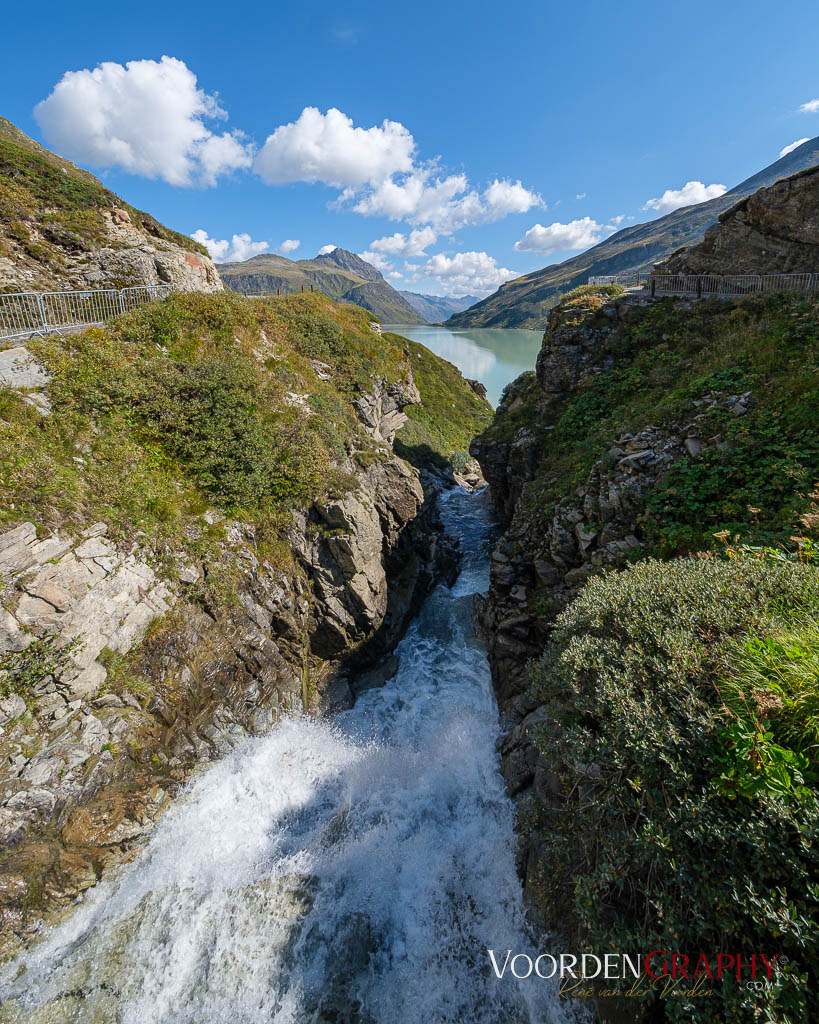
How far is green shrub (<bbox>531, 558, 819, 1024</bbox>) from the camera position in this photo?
2.78m

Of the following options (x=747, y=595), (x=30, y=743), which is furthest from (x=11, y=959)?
(x=747, y=595)

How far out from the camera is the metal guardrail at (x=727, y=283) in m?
14.6

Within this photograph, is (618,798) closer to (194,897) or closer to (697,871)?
(697,871)

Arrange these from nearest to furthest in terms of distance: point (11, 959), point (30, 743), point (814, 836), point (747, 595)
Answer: point (814, 836)
point (747, 595)
point (11, 959)
point (30, 743)

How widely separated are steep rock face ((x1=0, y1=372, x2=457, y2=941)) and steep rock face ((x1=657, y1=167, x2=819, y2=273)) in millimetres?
19769

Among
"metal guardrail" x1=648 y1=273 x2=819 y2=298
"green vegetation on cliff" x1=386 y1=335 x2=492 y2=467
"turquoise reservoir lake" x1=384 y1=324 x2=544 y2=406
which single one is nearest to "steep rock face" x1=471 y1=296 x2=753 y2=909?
"metal guardrail" x1=648 y1=273 x2=819 y2=298

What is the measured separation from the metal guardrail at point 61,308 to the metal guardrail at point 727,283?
72.8 ft

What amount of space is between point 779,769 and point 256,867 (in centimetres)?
913

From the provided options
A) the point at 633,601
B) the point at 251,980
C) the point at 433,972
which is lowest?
the point at 433,972

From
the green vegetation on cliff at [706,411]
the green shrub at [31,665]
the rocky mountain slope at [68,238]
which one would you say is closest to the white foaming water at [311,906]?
the green shrub at [31,665]

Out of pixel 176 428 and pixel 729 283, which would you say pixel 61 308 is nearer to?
pixel 176 428

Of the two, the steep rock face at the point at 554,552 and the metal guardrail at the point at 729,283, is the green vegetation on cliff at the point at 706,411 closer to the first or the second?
the steep rock face at the point at 554,552

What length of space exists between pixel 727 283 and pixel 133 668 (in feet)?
81.4

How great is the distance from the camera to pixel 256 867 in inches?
306
